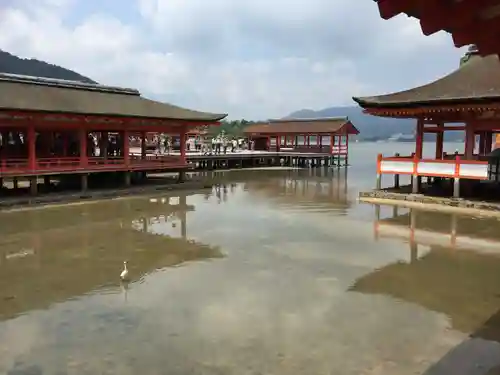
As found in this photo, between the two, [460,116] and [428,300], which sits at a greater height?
[460,116]

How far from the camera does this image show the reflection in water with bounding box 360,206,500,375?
21.9 ft

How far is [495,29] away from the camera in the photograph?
4.42 meters

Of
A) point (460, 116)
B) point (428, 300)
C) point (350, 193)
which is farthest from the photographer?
point (350, 193)

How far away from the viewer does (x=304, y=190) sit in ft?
89.0

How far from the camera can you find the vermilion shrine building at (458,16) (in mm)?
3854

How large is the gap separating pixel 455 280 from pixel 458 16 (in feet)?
23.6

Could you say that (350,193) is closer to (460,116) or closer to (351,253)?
(460,116)

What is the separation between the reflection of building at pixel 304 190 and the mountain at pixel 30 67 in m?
85.1

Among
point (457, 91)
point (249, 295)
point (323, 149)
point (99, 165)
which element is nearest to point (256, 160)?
point (323, 149)

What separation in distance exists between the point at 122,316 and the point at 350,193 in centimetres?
1924

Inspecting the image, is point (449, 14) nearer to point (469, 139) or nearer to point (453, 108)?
point (453, 108)

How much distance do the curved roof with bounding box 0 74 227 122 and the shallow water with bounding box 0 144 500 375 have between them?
5.86 meters

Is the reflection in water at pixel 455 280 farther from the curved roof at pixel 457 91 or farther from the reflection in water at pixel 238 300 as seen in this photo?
the curved roof at pixel 457 91

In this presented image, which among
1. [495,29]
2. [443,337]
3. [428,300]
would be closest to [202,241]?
[428,300]
